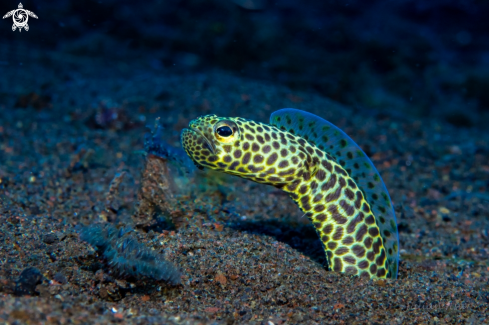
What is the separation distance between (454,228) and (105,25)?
16967mm

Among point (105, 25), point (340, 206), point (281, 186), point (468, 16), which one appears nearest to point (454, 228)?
point (340, 206)

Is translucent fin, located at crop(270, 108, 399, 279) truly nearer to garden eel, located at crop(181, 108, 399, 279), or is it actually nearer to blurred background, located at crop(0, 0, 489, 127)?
garden eel, located at crop(181, 108, 399, 279)

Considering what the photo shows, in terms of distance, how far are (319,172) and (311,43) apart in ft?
43.0

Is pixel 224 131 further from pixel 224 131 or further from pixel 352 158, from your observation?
pixel 352 158

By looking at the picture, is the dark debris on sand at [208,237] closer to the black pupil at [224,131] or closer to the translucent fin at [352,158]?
the translucent fin at [352,158]

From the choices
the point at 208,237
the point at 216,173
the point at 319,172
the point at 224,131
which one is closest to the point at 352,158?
the point at 319,172

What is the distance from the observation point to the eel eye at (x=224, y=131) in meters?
2.72

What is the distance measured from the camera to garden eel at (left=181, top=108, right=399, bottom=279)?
2766mm

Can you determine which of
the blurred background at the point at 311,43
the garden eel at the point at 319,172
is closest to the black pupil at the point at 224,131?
the garden eel at the point at 319,172

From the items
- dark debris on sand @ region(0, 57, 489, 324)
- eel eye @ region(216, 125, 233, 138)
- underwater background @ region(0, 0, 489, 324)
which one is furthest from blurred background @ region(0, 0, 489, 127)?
eel eye @ region(216, 125, 233, 138)

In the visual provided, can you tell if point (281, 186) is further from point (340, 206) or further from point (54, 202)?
point (54, 202)

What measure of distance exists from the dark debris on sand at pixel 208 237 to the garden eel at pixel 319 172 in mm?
263

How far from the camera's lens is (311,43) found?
49.3ft

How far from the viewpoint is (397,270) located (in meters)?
3.49
